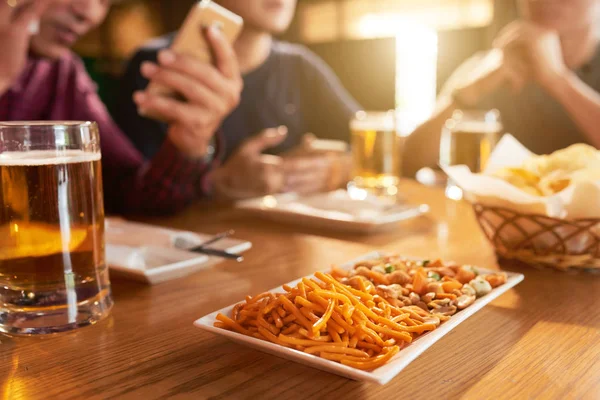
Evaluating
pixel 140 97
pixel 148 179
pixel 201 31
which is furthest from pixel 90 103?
pixel 201 31

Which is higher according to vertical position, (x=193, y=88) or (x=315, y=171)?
(x=193, y=88)

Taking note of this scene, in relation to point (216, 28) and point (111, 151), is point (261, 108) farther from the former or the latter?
point (216, 28)

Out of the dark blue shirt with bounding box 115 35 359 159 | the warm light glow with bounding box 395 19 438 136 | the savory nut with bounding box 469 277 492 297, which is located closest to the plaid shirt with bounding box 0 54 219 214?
the dark blue shirt with bounding box 115 35 359 159

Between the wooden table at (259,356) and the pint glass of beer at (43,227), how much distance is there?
0.11 ft

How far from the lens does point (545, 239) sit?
92 cm

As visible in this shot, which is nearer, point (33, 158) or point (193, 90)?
point (33, 158)

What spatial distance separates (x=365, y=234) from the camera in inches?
49.2

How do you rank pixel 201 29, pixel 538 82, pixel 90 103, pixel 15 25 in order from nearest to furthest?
1. pixel 201 29
2. pixel 15 25
3. pixel 90 103
4. pixel 538 82

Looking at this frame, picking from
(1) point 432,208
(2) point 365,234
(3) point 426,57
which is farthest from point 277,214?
(3) point 426,57

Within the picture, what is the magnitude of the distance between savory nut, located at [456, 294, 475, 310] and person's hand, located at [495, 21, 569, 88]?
1.71 m

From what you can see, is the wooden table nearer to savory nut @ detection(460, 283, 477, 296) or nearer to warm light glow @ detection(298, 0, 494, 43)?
savory nut @ detection(460, 283, 477, 296)

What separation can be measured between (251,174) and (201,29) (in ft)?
2.22

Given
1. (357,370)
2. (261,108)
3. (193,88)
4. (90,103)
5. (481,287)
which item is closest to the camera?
(357,370)

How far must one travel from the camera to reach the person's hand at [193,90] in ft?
4.32
